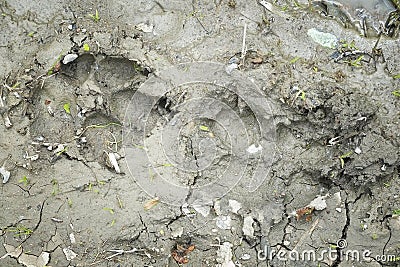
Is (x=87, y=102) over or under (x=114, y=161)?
over

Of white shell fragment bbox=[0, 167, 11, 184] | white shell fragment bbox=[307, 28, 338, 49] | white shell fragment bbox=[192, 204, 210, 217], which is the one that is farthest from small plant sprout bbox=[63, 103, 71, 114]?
white shell fragment bbox=[307, 28, 338, 49]

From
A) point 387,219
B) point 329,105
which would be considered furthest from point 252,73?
point 387,219

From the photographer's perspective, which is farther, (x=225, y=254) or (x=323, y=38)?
(x=323, y=38)

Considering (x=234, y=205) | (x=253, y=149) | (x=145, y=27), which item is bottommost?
(x=234, y=205)

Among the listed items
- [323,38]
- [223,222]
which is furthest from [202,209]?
[323,38]

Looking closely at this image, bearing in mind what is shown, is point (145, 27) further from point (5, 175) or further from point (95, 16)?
point (5, 175)

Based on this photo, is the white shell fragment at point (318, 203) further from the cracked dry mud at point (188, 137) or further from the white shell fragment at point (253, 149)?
the white shell fragment at point (253, 149)
